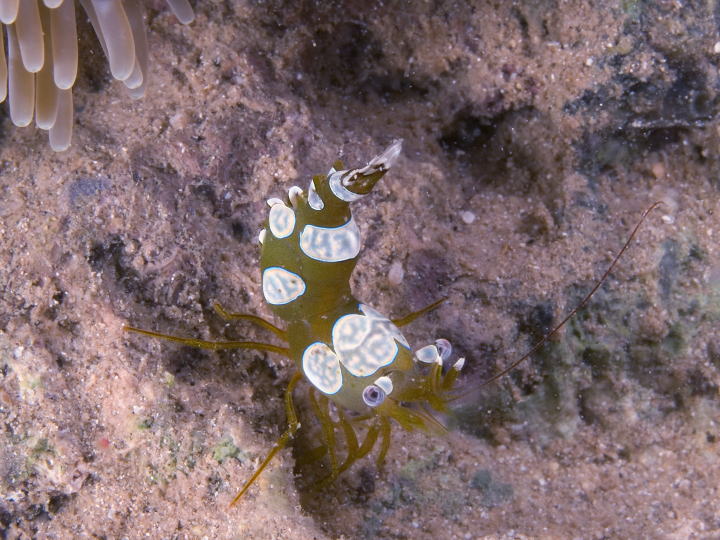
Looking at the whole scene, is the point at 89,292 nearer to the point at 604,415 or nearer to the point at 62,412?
the point at 62,412

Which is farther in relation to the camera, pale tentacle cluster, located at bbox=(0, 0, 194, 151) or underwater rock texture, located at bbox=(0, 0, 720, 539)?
pale tentacle cluster, located at bbox=(0, 0, 194, 151)

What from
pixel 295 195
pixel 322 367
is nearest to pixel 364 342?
pixel 322 367

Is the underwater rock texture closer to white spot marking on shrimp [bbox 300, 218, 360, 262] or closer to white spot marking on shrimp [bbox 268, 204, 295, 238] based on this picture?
white spot marking on shrimp [bbox 268, 204, 295, 238]

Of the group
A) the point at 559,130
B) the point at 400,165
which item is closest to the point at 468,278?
the point at 400,165

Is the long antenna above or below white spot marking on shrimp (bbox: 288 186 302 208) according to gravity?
below

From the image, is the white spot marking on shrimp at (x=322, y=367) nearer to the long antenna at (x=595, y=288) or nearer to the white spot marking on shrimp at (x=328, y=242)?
the white spot marking on shrimp at (x=328, y=242)

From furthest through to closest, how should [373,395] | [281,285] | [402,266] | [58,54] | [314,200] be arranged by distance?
[402,266]
[58,54]
[281,285]
[314,200]
[373,395]

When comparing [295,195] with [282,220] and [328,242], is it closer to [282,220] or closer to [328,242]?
[282,220]

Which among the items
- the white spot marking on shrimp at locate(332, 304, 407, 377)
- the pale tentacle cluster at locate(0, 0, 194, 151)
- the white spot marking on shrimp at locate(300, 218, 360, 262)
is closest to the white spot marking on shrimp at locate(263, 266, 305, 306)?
the white spot marking on shrimp at locate(300, 218, 360, 262)
